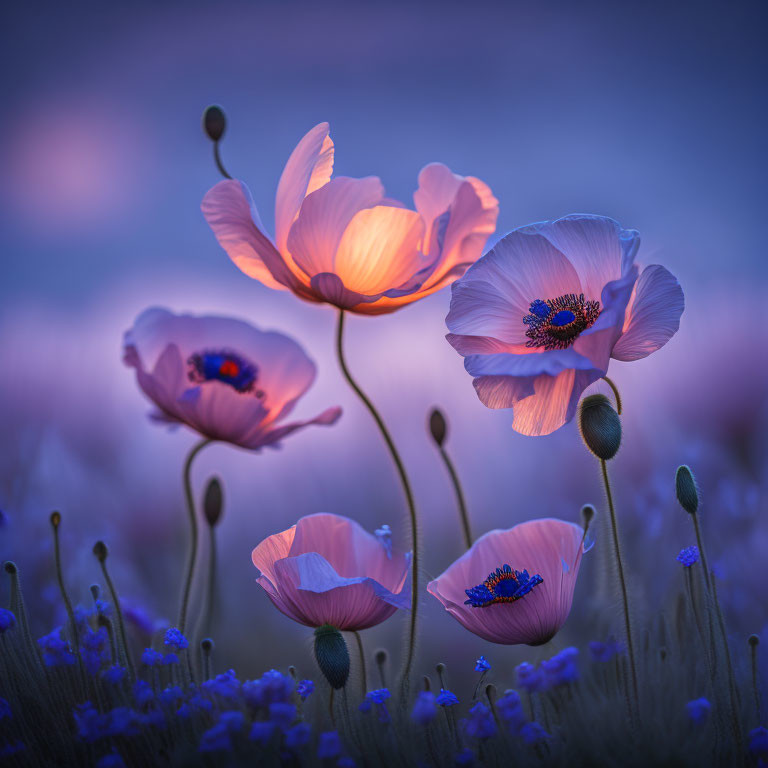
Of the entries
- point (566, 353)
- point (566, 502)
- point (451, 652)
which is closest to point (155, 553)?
point (451, 652)

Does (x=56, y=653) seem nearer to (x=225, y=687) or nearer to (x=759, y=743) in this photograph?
(x=225, y=687)

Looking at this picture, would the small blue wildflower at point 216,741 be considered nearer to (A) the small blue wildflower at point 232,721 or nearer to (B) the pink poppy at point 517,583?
(A) the small blue wildflower at point 232,721

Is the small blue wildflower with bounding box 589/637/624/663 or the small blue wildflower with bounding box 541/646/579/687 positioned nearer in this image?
the small blue wildflower with bounding box 541/646/579/687

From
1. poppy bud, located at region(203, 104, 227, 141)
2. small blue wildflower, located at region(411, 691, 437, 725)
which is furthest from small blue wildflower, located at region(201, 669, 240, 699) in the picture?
poppy bud, located at region(203, 104, 227, 141)

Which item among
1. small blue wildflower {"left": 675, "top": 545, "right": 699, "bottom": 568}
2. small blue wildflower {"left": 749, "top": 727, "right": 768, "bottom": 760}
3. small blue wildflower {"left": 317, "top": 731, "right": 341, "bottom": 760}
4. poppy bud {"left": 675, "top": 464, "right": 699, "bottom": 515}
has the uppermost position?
poppy bud {"left": 675, "top": 464, "right": 699, "bottom": 515}

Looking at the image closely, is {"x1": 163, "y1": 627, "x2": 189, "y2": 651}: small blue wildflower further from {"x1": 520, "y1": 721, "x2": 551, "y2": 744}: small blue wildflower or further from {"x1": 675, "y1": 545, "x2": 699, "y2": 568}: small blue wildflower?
{"x1": 675, "y1": 545, "x2": 699, "y2": 568}: small blue wildflower
